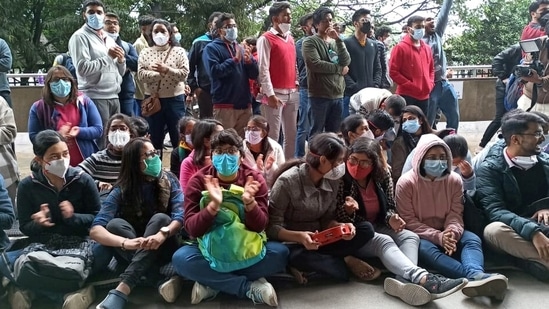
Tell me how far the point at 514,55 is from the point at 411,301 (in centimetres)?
380

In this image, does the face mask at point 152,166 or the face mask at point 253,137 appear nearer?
the face mask at point 152,166

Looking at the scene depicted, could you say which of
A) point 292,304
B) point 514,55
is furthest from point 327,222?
point 514,55

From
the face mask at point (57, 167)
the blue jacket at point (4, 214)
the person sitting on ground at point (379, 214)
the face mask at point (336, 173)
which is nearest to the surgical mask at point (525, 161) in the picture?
the person sitting on ground at point (379, 214)

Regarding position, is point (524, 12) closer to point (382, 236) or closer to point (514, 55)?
point (514, 55)

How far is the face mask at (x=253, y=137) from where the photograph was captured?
399 cm

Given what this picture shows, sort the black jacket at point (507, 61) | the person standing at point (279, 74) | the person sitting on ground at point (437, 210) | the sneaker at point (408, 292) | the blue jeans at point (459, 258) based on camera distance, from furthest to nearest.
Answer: the black jacket at point (507, 61) < the person standing at point (279, 74) < the person sitting on ground at point (437, 210) < the blue jeans at point (459, 258) < the sneaker at point (408, 292)

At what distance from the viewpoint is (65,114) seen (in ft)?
13.4

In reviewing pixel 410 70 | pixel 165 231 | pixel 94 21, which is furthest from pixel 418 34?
Answer: pixel 165 231

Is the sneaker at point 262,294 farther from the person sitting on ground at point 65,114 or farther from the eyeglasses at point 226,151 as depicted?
the person sitting on ground at point 65,114

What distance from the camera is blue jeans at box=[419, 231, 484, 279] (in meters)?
3.17

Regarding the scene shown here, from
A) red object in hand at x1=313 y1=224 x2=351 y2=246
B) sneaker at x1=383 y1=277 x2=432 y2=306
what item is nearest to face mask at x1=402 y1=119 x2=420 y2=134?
red object in hand at x1=313 y1=224 x2=351 y2=246

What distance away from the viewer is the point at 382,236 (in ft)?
11.1

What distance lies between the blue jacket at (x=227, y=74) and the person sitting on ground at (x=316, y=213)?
5.71 ft

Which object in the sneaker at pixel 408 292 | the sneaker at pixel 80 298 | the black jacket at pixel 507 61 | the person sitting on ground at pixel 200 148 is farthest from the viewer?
the black jacket at pixel 507 61
